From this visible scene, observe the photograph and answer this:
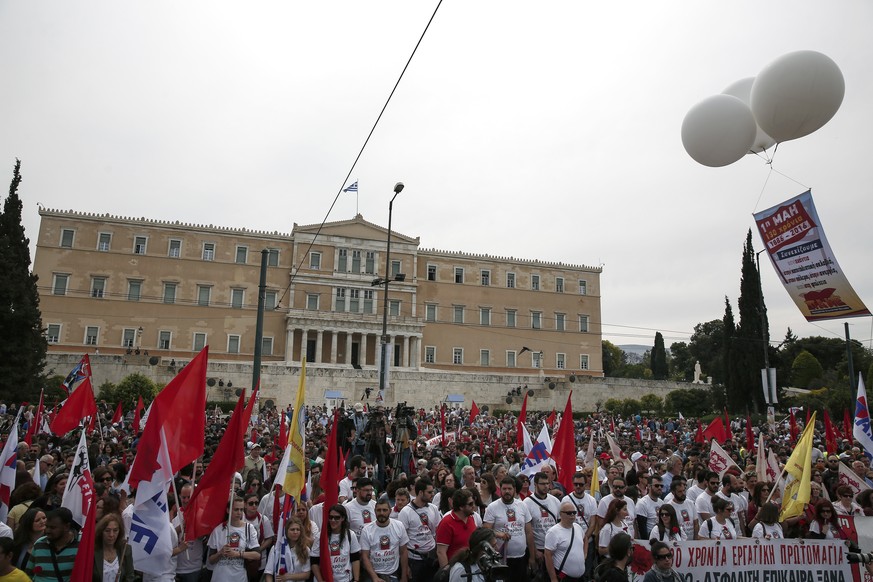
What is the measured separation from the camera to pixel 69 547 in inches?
180

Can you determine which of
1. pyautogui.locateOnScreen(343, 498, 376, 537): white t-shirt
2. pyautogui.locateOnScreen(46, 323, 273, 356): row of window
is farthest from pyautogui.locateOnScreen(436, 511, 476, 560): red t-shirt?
pyautogui.locateOnScreen(46, 323, 273, 356): row of window

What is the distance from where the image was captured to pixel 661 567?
5.05 meters

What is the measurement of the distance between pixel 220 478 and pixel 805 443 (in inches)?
249

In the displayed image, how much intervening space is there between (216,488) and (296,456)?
727 millimetres

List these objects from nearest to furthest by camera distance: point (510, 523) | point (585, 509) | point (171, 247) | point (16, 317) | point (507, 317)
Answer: point (510, 523) → point (585, 509) → point (16, 317) → point (171, 247) → point (507, 317)

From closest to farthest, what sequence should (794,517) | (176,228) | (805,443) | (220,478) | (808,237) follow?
(220,478), (794,517), (805,443), (808,237), (176,228)

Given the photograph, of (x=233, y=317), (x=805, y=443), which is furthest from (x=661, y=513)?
(x=233, y=317)

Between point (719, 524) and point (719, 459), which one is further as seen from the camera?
A: point (719, 459)

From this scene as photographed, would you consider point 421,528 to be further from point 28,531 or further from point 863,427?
point 863,427

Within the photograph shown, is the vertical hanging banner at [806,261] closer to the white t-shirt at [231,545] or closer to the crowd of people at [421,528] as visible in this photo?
the crowd of people at [421,528]

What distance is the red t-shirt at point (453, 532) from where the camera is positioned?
5.84m

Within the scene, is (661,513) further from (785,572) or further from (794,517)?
(794,517)

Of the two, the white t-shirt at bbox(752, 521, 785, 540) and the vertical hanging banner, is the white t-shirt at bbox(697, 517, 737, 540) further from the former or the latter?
the vertical hanging banner

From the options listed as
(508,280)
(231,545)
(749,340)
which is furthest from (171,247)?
(231,545)
